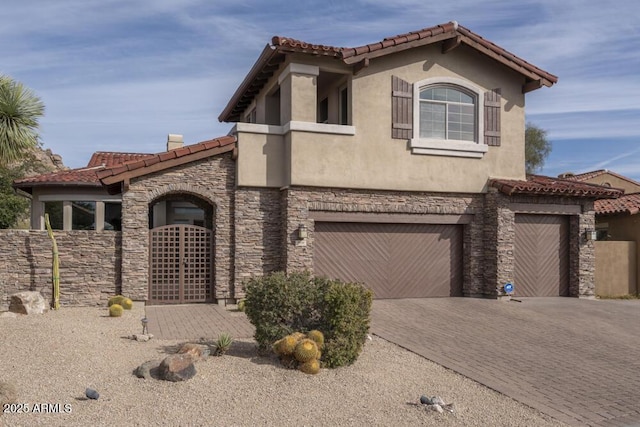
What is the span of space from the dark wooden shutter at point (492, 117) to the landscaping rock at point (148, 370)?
A: 486 inches

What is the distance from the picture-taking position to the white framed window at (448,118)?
1602 cm

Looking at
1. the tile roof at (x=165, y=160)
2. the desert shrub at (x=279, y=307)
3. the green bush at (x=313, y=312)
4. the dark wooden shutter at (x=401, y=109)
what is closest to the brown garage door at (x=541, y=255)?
the dark wooden shutter at (x=401, y=109)

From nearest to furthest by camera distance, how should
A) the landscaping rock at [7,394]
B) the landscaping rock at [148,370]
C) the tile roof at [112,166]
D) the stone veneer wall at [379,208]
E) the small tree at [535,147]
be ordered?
the landscaping rock at [7,394], the landscaping rock at [148,370], the tile roof at [112,166], the stone veneer wall at [379,208], the small tree at [535,147]

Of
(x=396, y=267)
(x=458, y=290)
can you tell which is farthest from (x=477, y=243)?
(x=396, y=267)

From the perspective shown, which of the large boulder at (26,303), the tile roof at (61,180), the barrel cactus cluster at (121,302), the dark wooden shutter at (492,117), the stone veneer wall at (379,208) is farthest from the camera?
the tile roof at (61,180)

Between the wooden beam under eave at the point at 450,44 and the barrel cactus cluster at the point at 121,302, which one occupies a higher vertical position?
the wooden beam under eave at the point at 450,44

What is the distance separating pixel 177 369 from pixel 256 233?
814 cm

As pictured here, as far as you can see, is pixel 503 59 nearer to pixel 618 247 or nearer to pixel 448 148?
Answer: pixel 448 148

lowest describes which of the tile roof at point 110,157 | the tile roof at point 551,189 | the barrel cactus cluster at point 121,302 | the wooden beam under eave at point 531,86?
the barrel cactus cluster at point 121,302

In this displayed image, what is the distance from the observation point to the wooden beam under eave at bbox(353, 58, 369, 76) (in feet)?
48.4

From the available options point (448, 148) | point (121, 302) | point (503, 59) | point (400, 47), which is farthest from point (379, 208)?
point (121, 302)

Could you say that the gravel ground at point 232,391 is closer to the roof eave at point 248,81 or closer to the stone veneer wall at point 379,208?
the stone veneer wall at point 379,208

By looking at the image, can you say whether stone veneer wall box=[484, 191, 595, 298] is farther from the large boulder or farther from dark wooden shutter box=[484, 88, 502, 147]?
the large boulder

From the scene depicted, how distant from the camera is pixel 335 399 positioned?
705 centimetres
